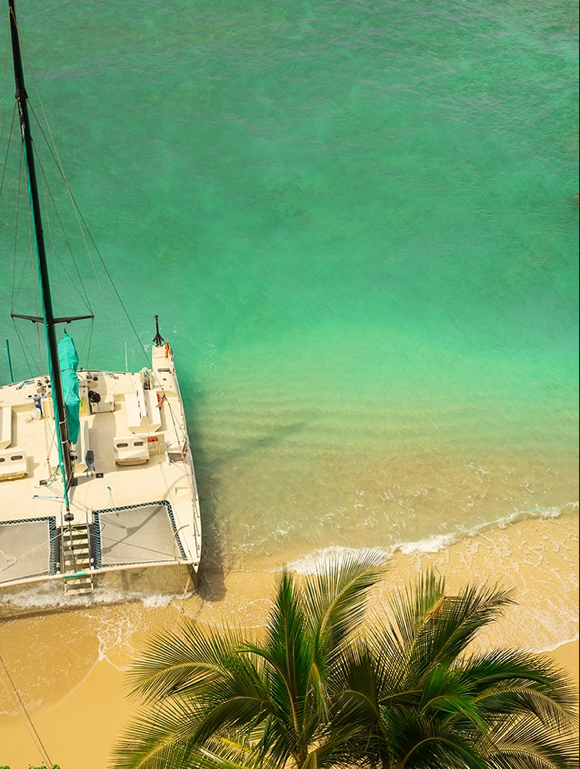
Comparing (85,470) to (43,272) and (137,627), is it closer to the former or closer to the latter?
(137,627)

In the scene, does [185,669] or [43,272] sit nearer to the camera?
[185,669]

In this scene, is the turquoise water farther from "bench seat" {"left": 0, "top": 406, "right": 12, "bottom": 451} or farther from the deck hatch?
"bench seat" {"left": 0, "top": 406, "right": 12, "bottom": 451}

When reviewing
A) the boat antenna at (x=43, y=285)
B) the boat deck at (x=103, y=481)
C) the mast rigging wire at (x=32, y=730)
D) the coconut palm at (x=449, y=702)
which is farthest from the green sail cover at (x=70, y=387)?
the coconut palm at (x=449, y=702)

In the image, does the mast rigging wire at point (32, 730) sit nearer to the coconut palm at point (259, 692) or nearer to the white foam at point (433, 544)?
the coconut palm at point (259, 692)

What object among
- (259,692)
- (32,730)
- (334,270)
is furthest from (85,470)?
(334,270)

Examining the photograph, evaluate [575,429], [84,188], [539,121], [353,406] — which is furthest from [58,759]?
[539,121]

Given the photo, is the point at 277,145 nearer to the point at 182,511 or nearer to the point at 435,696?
the point at 182,511

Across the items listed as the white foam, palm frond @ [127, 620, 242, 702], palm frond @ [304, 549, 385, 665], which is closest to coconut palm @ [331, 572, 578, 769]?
palm frond @ [304, 549, 385, 665]
